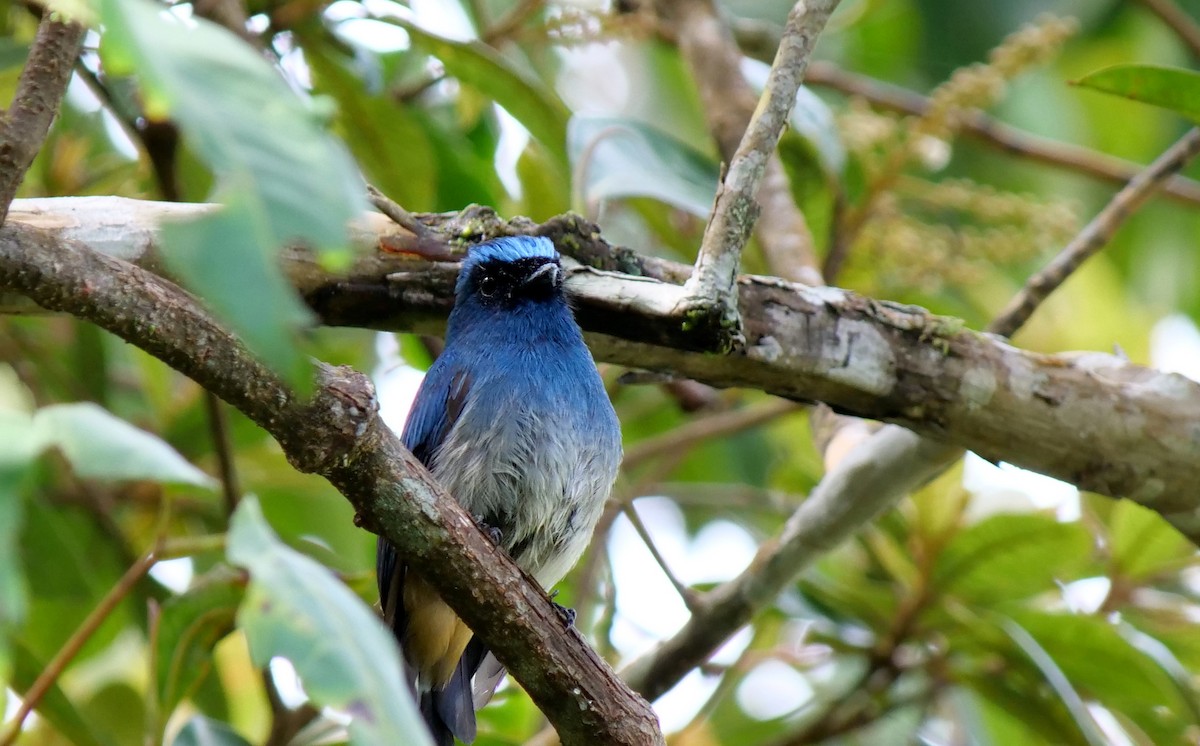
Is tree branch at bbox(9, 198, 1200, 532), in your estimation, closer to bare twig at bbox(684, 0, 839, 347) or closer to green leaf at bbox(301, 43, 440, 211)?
bare twig at bbox(684, 0, 839, 347)

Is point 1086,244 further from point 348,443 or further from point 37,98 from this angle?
point 37,98

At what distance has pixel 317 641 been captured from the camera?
44.4 inches

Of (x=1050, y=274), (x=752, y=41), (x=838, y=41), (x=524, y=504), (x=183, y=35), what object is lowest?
(x=183, y=35)

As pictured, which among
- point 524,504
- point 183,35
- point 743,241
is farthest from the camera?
point 524,504

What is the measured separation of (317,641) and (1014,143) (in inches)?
178

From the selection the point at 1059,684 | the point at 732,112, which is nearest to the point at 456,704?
the point at 1059,684

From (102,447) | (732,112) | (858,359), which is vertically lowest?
(102,447)

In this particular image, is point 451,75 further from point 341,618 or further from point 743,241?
point 341,618

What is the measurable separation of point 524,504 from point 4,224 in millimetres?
1619

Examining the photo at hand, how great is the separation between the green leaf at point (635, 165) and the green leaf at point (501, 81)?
0.85 ft

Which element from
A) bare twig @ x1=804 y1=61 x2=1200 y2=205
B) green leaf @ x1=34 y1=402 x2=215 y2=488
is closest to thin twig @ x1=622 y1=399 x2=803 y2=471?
bare twig @ x1=804 y1=61 x2=1200 y2=205

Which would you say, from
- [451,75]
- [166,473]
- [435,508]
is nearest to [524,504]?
[435,508]

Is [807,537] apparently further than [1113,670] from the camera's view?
No

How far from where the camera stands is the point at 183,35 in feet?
3.58
